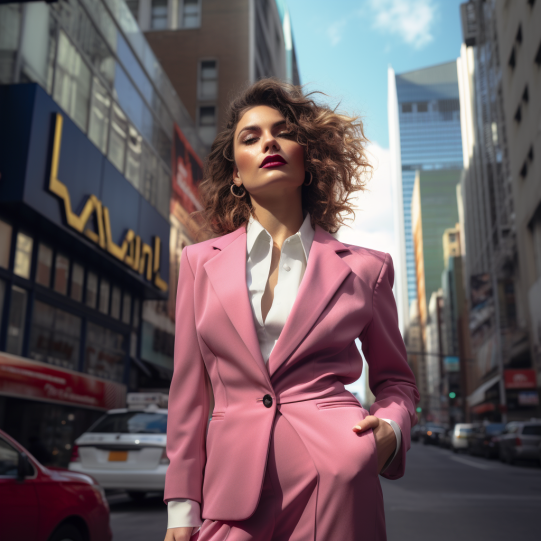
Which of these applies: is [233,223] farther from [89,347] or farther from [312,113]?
[89,347]

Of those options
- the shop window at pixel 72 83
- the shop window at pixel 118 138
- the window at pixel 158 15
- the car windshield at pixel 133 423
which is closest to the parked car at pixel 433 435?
the shop window at pixel 118 138

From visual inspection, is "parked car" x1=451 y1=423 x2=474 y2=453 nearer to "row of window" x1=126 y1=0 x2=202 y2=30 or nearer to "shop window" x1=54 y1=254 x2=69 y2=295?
"shop window" x1=54 y1=254 x2=69 y2=295

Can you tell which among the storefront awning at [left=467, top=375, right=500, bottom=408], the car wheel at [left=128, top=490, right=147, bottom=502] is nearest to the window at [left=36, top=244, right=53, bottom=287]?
the car wheel at [left=128, top=490, right=147, bottom=502]

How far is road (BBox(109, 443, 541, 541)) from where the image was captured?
741 centimetres

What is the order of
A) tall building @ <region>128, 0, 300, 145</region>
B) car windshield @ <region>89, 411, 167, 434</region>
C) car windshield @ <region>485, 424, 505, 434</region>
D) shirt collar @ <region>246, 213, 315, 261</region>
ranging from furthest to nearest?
1. tall building @ <region>128, 0, 300, 145</region>
2. car windshield @ <region>485, 424, 505, 434</region>
3. car windshield @ <region>89, 411, 167, 434</region>
4. shirt collar @ <region>246, 213, 315, 261</region>

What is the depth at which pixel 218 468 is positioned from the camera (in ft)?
5.34

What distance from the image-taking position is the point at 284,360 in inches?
66.2

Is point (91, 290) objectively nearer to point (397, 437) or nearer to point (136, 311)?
point (136, 311)

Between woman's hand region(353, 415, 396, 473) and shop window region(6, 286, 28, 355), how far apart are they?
1462 centimetres

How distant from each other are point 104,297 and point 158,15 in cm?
3894

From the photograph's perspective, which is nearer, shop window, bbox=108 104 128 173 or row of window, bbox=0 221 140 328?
row of window, bbox=0 221 140 328

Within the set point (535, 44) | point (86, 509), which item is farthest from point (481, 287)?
point (86, 509)

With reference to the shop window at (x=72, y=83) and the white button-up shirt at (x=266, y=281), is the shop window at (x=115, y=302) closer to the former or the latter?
the shop window at (x=72, y=83)

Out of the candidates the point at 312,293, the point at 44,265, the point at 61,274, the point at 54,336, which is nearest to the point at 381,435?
the point at 312,293
